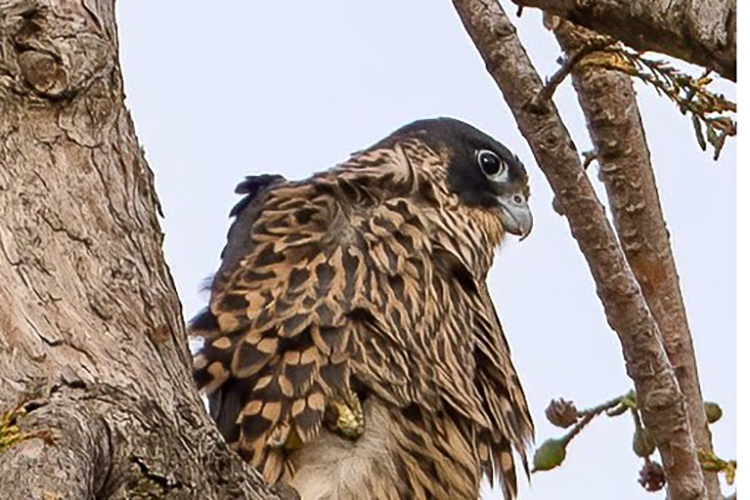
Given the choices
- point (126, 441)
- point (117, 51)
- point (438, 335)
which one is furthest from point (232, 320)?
point (126, 441)

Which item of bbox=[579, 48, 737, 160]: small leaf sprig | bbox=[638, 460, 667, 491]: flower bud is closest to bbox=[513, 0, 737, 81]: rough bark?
bbox=[579, 48, 737, 160]: small leaf sprig

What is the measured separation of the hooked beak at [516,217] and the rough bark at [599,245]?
448mm

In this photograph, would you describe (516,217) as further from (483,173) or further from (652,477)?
(652,477)

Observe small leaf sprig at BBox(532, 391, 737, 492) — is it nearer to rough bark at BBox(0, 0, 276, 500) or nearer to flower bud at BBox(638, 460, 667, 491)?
flower bud at BBox(638, 460, 667, 491)

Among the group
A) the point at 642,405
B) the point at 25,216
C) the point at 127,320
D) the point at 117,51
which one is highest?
the point at 117,51

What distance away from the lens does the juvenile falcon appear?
3.81 meters

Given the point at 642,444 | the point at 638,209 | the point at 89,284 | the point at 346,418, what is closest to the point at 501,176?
the point at 638,209

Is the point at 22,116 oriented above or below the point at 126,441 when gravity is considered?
above

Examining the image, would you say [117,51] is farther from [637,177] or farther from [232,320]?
[637,177]

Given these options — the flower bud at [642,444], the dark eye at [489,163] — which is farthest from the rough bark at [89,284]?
the dark eye at [489,163]

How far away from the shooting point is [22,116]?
2723mm

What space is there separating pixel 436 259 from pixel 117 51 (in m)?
1.46

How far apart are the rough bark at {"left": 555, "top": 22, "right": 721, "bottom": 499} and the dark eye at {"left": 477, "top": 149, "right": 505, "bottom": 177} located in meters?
0.29

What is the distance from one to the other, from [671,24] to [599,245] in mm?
1575
